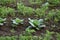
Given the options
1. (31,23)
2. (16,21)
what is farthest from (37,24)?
(16,21)

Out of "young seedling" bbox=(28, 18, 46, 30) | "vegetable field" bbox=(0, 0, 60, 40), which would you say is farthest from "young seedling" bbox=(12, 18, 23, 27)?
"young seedling" bbox=(28, 18, 46, 30)

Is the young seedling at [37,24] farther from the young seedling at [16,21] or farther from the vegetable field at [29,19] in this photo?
the young seedling at [16,21]

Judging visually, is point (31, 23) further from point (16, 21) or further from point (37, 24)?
point (16, 21)

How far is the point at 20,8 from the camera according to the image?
13.0 feet

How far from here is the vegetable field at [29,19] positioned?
329 cm

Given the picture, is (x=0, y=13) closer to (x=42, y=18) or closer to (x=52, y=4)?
(x=42, y=18)

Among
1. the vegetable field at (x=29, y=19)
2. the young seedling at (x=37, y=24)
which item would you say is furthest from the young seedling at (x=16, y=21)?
the young seedling at (x=37, y=24)

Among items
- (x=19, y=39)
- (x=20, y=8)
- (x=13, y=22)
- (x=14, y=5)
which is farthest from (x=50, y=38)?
(x=14, y=5)

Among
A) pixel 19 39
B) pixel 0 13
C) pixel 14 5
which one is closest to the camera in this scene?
pixel 19 39

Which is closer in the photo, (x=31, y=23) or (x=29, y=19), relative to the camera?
(x=31, y=23)

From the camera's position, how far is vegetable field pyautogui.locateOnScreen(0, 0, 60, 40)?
3291 mm

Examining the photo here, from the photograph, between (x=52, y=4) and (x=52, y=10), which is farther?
(x=52, y=4)

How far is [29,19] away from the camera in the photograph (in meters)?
3.65

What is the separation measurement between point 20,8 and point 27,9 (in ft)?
0.49
